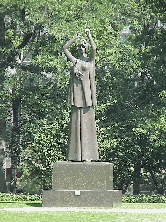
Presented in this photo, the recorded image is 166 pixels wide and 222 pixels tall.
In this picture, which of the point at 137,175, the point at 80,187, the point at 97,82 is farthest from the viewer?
the point at 137,175

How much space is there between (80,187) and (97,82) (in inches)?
626

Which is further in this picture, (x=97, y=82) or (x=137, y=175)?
(x=137, y=175)

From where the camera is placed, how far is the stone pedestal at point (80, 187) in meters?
15.6

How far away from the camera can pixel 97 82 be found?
31.3 metres

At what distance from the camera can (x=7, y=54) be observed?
3098 centimetres

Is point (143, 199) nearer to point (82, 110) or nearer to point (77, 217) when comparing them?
point (82, 110)

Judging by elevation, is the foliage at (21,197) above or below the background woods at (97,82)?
below

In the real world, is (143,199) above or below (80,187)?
below

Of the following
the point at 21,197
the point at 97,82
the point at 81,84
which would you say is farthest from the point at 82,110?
the point at 97,82

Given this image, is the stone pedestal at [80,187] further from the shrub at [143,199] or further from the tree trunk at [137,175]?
the tree trunk at [137,175]

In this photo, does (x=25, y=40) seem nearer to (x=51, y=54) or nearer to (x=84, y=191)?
(x=51, y=54)

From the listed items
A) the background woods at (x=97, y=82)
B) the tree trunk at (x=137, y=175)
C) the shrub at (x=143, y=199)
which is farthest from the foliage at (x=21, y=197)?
the tree trunk at (x=137, y=175)

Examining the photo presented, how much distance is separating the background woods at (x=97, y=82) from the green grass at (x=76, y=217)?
13.4 meters

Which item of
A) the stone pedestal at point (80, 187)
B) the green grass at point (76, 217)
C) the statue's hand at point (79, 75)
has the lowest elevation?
the green grass at point (76, 217)
